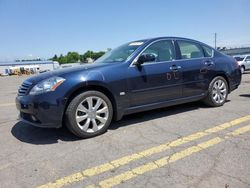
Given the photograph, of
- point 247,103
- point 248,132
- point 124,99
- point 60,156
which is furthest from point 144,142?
point 247,103

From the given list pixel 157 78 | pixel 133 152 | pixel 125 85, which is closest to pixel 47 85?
pixel 125 85

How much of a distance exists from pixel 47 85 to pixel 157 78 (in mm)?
1956

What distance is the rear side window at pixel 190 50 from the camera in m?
5.53

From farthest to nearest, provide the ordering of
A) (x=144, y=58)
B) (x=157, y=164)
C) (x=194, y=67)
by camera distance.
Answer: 1. (x=194, y=67)
2. (x=144, y=58)
3. (x=157, y=164)

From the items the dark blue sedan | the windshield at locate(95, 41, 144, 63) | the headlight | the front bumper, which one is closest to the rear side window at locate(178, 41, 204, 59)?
the dark blue sedan

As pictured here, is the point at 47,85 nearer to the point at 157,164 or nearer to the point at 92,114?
the point at 92,114

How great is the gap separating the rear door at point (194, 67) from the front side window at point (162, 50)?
0.23m

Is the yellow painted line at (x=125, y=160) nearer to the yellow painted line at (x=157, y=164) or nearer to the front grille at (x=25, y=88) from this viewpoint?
the yellow painted line at (x=157, y=164)

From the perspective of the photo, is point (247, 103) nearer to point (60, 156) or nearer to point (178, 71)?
point (178, 71)

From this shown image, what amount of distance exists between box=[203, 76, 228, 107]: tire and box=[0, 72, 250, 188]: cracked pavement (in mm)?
519

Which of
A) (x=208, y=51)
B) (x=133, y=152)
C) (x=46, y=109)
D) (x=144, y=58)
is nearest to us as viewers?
(x=133, y=152)

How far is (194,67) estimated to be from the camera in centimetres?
554

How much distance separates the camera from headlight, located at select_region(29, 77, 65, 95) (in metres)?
4.02

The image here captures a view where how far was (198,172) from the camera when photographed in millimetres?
2977
